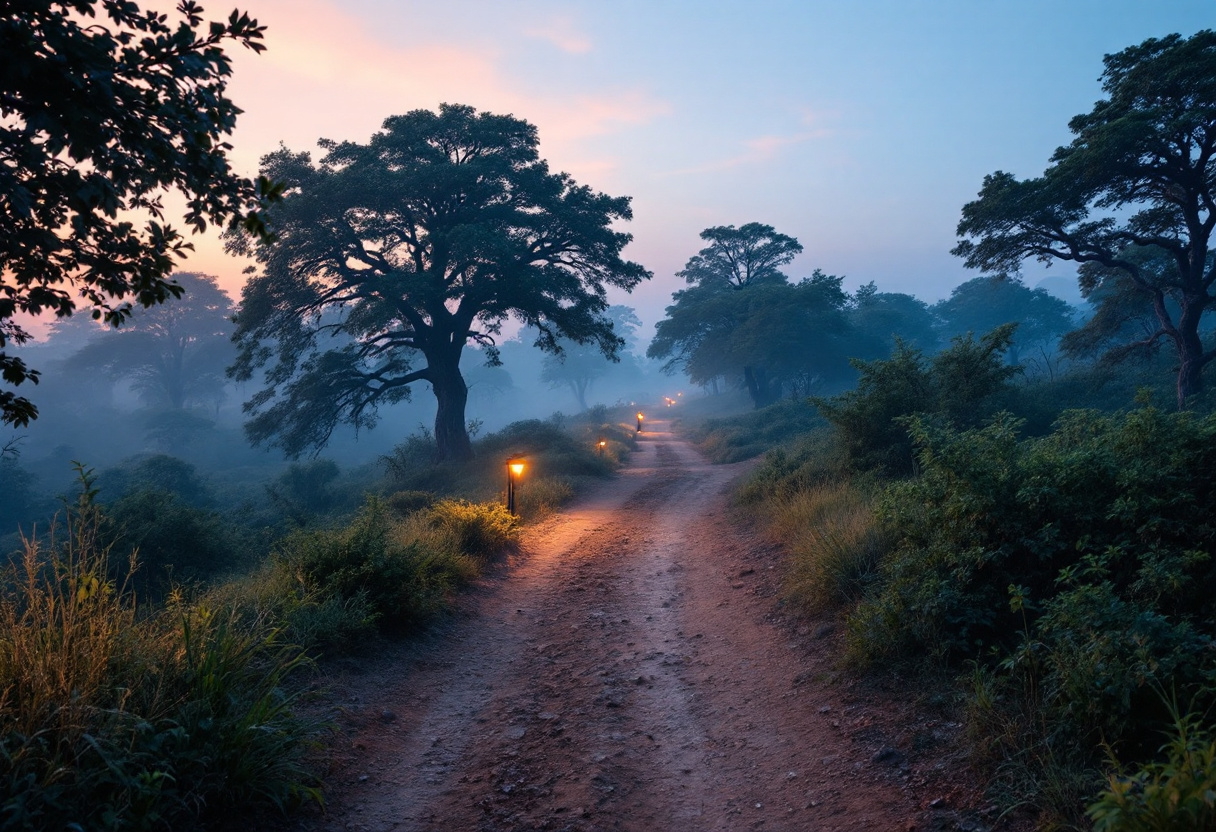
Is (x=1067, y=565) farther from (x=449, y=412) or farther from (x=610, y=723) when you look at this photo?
(x=449, y=412)

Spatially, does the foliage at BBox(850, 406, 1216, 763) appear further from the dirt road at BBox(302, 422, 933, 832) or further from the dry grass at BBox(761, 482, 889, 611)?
the dirt road at BBox(302, 422, 933, 832)

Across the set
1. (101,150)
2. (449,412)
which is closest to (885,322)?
(449,412)

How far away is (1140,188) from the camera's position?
60.0ft

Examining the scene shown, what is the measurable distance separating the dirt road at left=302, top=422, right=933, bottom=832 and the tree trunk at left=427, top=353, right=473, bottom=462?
1545 centimetres

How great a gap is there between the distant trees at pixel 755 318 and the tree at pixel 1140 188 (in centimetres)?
2191

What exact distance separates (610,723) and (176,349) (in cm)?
6696

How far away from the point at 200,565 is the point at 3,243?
39.8 ft

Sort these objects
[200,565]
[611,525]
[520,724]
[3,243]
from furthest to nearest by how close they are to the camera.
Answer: [611,525] < [200,565] < [520,724] < [3,243]

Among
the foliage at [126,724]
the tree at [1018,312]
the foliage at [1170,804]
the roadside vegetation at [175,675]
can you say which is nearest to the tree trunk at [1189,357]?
the foliage at [1170,804]

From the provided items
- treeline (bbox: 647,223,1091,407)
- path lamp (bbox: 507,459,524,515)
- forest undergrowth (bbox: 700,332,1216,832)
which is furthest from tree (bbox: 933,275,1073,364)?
forest undergrowth (bbox: 700,332,1216,832)

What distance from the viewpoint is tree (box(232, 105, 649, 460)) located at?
68.3ft

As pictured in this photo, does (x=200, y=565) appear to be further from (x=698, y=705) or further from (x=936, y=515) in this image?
(x=936, y=515)

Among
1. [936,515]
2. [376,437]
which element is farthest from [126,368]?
[936,515]

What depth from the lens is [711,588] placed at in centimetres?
953
